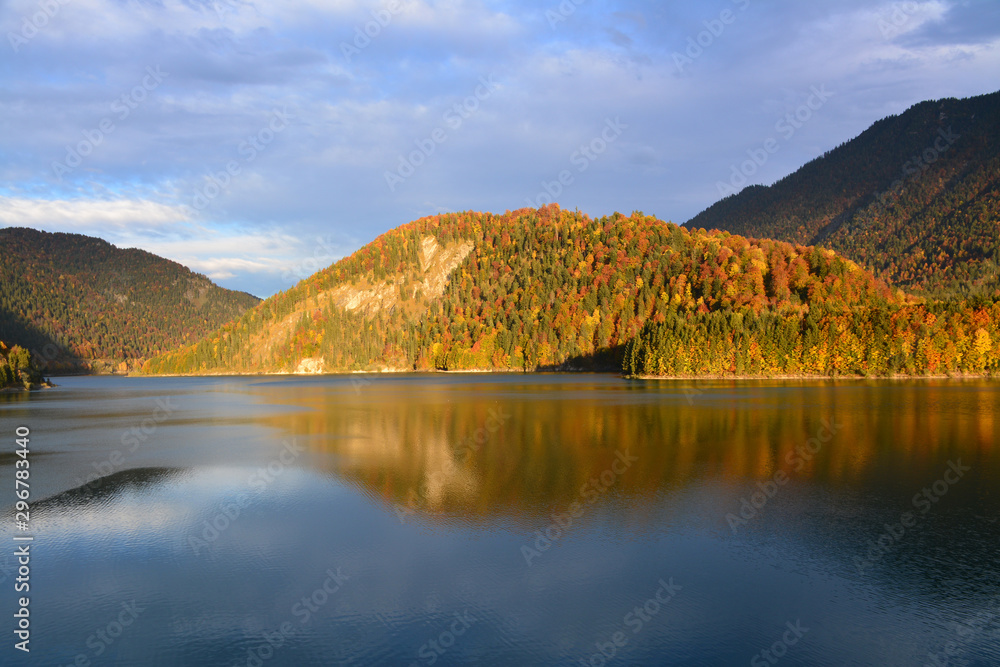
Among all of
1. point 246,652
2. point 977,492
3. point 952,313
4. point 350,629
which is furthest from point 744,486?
point 952,313

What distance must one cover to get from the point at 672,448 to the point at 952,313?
96976 mm

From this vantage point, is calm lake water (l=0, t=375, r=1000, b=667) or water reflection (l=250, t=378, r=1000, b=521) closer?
calm lake water (l=0, t=375, r=1000, b=667)

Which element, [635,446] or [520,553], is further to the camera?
[635,446]

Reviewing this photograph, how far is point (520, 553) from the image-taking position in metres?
17.5

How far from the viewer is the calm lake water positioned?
12.6 meters

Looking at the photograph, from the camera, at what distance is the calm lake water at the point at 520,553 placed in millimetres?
12594

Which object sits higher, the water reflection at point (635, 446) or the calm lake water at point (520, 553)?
the water reflection at point (635, 446)

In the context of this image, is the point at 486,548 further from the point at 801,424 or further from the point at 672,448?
the point at 801,424

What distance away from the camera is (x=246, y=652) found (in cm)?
1237

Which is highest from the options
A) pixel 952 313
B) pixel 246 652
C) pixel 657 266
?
pixel 657 266

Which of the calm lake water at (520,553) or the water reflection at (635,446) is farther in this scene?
the water reflection at (635,446)

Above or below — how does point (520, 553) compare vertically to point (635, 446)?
below

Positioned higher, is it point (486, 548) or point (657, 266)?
point (657, 266)

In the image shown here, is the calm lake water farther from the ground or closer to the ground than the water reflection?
closer to the ground
